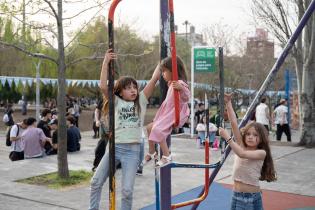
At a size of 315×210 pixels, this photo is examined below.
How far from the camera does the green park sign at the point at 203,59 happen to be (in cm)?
1529

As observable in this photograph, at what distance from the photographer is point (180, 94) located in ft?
11.0

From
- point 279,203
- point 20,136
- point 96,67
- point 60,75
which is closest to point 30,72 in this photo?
point 96,67

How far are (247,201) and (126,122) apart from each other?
1.25m

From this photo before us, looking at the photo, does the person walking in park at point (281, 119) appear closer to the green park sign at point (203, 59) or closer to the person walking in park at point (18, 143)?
the green park sign at point (203, 59)

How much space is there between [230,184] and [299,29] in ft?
12.8

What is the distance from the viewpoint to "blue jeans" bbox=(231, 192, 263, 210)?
3.75m

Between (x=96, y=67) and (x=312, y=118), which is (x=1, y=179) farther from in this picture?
(x=96, y=67)

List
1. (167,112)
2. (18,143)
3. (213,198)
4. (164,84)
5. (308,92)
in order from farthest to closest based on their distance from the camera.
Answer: (308,92) → (18,143) → (213,198) → (164,84) → (167,112)

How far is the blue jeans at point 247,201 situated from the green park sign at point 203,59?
38.3ft

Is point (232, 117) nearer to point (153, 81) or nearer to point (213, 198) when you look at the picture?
point (153, 81)

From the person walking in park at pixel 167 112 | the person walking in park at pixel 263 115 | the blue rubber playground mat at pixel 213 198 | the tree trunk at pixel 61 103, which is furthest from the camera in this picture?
the person walking in park at pixel 263 115

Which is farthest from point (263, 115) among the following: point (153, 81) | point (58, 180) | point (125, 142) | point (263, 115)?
point (125, 142)

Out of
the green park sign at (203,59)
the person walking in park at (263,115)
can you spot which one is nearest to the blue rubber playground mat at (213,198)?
the person walking in park at (263,115)

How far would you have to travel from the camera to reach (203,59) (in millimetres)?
15367
